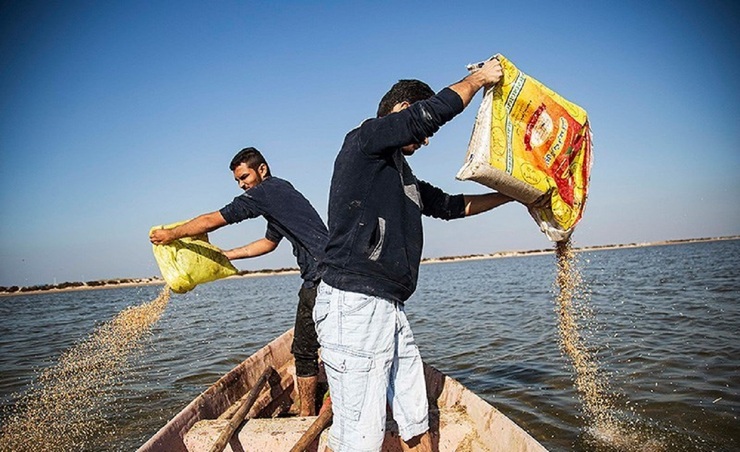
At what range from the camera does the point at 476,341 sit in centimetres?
862

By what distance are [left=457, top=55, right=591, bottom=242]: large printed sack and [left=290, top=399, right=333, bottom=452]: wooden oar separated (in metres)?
1.67

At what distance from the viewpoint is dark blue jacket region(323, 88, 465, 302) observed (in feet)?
6.06

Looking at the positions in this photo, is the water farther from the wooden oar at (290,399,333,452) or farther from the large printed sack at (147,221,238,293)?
the large printed sack at (147,221,238,293)

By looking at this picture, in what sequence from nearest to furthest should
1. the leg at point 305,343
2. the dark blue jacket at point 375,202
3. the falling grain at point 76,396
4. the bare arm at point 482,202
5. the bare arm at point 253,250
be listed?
the dark blue jacket at point 375,202, the bare arm at point 482,202, the leg at point 305,343, the falling grain at point 76,396, the bare arm at point 253,250

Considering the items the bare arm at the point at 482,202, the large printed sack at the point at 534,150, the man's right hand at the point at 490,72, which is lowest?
the bare arm at the point at 482,202

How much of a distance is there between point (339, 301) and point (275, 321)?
11369 millimetres

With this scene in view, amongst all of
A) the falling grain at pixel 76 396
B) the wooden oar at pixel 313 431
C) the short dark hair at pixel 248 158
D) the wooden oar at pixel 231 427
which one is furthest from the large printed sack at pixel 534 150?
the falling grain at pixel 76 396

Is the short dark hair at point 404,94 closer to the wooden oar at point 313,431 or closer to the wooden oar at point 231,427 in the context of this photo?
the wooden oar at point 313,431

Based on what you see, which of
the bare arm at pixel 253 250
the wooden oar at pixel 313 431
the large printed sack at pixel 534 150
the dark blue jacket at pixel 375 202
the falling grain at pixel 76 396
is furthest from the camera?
the bare arm at pixel 253 250

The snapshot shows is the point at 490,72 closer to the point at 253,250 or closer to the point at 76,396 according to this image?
the point at 253,250

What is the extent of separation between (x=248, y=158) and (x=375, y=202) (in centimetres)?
200

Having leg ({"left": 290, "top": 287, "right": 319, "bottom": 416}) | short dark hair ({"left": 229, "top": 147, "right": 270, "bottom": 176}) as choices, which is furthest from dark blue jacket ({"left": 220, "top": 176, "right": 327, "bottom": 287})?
short dark hair ({"left": 229, "top": 147, "right": 270, "bottom": 176})

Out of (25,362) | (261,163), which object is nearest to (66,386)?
(25,362)

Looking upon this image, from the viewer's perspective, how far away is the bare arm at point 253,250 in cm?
417
